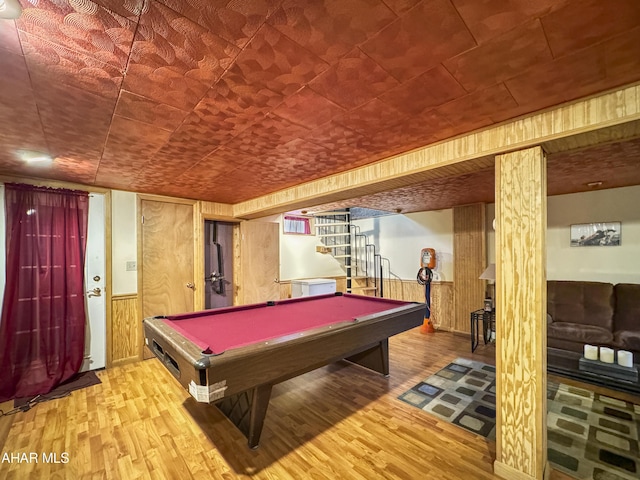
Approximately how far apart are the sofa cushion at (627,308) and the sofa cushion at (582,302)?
5 cm

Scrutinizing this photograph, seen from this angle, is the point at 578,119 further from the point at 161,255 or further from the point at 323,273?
the point at 323,273

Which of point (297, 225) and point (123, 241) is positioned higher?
point (297, 225)

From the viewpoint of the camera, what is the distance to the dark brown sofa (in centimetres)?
317

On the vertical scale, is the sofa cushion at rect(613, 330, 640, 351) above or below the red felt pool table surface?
below

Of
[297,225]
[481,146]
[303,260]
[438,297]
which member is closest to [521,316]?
[481,146]

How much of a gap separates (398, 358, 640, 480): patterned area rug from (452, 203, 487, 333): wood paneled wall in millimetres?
1653

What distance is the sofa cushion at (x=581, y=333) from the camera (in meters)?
3.19

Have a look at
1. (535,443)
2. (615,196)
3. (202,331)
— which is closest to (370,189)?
(202,331)

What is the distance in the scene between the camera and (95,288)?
3488mm

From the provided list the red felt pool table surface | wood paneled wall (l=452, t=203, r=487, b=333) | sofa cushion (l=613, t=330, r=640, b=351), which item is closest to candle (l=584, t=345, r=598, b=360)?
sofa cushion (l=613, t=330, r=640, b=351)

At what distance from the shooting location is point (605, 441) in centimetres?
212

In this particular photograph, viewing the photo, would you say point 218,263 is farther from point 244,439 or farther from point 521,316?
point 521,316

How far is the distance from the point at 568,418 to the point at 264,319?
2.78m

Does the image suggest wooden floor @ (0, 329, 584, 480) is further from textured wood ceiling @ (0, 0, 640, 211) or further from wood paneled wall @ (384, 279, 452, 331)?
wood paneled wall @ (384, 279, 452, 331)
